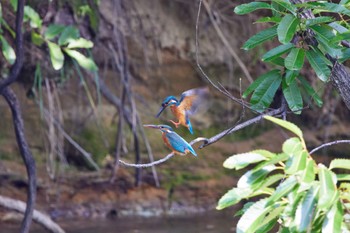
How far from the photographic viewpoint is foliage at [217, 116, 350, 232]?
51.3 inches

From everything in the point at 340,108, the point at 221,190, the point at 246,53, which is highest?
the point at 246,53

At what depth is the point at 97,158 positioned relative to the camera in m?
4.76

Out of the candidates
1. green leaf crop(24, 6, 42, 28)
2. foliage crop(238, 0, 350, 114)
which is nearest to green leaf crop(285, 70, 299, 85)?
foliage crop(238, 0, 350, 114)

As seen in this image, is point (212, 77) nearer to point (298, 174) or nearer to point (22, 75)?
point (22, 75)

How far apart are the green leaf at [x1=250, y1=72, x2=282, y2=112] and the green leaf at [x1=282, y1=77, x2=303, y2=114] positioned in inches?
1.0

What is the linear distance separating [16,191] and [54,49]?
139cm

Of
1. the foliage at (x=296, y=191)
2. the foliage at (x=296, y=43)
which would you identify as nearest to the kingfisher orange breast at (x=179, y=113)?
the foliage at (x=296, y=43)

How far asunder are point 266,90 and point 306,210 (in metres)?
0.71

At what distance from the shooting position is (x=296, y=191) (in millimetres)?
1346

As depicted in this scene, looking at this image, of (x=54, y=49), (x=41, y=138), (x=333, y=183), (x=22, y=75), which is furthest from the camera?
(x=41, y=138)

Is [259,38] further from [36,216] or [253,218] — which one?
[36,216]

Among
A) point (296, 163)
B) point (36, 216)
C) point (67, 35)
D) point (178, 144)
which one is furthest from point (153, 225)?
point (296, 163)

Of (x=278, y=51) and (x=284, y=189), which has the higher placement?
(x=278, y=51)

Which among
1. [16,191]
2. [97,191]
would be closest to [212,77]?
[97,191]
